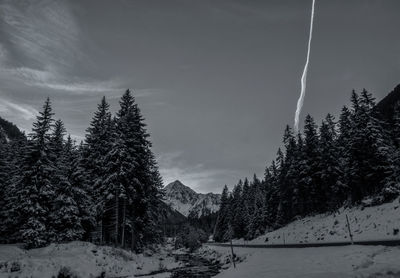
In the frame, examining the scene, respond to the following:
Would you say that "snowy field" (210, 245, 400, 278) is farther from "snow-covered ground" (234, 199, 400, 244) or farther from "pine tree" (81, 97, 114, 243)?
"pine tree" (81, 97, 114, 243)

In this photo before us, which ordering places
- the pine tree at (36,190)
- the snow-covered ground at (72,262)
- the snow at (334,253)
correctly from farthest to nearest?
the pine tree at (36,190), the snow-covered ground at (72,262), the snow at (334,253)

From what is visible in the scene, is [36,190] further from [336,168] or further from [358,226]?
[336,168]

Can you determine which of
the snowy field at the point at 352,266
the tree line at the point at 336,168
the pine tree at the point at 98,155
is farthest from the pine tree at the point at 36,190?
the tree line at the point at 336,168

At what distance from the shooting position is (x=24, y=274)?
1583cm

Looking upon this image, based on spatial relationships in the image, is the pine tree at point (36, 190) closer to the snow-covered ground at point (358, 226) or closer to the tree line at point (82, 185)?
the tree line at point (82, 185)

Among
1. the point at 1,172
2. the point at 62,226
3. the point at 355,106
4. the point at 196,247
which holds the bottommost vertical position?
the point at 196,247

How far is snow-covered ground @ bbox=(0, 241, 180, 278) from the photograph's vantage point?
54.1 feet

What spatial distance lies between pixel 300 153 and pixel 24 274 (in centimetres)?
4478

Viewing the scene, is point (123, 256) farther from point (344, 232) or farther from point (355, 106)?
point (355, 106)

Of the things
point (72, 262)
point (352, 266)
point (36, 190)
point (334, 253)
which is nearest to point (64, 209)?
point (36, 190)

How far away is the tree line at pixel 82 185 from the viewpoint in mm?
29000

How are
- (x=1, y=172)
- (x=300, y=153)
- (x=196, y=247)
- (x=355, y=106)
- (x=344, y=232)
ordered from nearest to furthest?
1. (x=344, y=232)
2. (x=1, y=172)
3. (x=355, y=106)
4. (x=300, y=153)
5. (x=196, y=247)

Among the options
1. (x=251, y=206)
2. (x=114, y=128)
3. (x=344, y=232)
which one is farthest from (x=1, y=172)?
(x=251, y=206)

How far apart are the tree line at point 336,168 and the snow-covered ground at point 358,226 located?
3.16 metres
